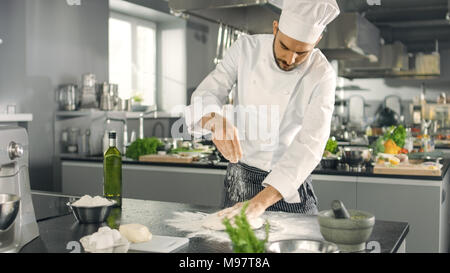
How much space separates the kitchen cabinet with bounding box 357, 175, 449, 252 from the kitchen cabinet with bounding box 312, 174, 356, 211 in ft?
0.16

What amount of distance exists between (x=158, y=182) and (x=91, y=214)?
234 cm

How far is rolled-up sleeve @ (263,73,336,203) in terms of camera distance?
187 centimetres

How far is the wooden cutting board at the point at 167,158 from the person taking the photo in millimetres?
4060

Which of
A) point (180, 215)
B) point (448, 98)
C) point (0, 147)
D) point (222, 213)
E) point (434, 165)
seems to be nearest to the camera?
point (0, 147)

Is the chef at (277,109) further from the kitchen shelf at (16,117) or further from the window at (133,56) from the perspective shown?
the window at (133,56)

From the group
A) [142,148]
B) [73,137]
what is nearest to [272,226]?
[142,148]

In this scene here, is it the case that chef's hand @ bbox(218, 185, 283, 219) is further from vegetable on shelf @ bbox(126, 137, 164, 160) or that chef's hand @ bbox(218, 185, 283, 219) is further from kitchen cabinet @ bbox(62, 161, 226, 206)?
vegetable on shelf @ bbox(126, 137, 164, 160)

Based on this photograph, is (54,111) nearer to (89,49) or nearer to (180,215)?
(89,49)

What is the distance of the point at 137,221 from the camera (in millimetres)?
1843

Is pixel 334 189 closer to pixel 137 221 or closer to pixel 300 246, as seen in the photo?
pixel 137 221

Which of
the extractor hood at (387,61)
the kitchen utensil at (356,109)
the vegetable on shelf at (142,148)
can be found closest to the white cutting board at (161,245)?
the vegetable on shelf at (142,148)
